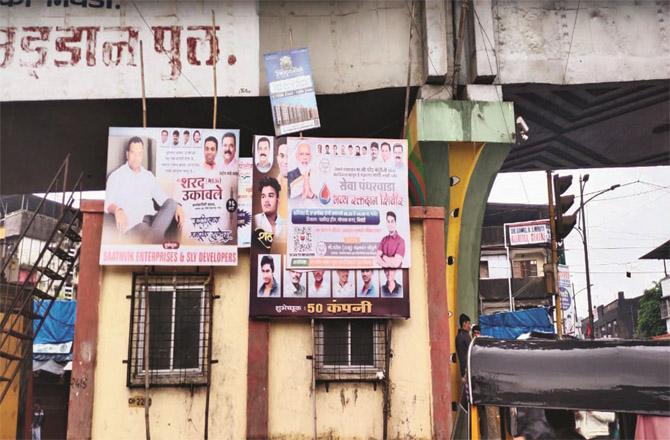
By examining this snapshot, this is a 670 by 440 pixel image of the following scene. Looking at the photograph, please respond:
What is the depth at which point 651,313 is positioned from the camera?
2021 inches

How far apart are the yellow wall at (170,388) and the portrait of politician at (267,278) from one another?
34cm

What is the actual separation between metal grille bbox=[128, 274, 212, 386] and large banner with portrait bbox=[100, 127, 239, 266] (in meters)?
0.40

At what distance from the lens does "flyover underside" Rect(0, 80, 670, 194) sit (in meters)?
13.8

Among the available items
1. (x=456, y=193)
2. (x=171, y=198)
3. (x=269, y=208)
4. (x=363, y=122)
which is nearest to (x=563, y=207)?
(x=456, y=193)

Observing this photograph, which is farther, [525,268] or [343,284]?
[525,268]

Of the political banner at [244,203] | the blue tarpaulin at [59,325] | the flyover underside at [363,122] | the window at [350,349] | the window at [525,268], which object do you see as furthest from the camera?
the window at [525,268]

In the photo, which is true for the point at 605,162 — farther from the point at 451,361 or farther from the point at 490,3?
the point at 451,361

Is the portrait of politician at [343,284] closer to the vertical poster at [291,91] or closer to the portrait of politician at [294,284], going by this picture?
the portrait of politician at [294,284]

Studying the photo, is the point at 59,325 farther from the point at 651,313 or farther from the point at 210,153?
the point at 651,313

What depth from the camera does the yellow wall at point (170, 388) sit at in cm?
1029

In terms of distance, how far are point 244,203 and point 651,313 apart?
162ft

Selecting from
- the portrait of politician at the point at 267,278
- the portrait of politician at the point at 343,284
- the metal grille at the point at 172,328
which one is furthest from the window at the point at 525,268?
the metal grille at the point at 172,328

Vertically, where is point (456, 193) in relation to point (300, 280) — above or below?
above

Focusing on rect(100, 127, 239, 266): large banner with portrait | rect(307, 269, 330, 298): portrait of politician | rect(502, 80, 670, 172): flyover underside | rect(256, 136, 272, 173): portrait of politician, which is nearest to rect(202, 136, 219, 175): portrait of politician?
rect(100, 127, 239, 266): large banner with portrait
